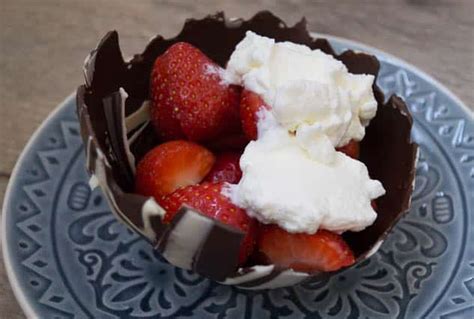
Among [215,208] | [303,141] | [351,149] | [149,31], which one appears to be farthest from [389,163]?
[149,31]

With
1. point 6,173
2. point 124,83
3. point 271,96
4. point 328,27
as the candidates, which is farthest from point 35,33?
point 271,96

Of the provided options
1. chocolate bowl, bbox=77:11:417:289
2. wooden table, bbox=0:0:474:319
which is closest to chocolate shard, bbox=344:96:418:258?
chocolate bowl, bbox=77:11:417:289

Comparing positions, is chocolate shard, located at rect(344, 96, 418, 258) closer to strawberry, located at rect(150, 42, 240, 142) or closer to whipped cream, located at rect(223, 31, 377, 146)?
whipped cream, located at rect(223, 31, 377, 146)

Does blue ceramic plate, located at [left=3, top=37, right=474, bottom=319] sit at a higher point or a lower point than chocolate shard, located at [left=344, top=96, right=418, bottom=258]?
lower

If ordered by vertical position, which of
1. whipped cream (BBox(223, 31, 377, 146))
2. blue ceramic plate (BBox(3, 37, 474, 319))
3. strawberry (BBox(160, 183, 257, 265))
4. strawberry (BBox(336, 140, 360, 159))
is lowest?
blue ceramic plate (BBox(3, 37, 474, 319))

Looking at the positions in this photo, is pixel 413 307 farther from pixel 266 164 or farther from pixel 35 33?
pixel 35 33

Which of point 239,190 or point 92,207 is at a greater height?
point 239,190

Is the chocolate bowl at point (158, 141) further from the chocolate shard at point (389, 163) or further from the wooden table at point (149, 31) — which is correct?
the wooden table at point (149, 31)
